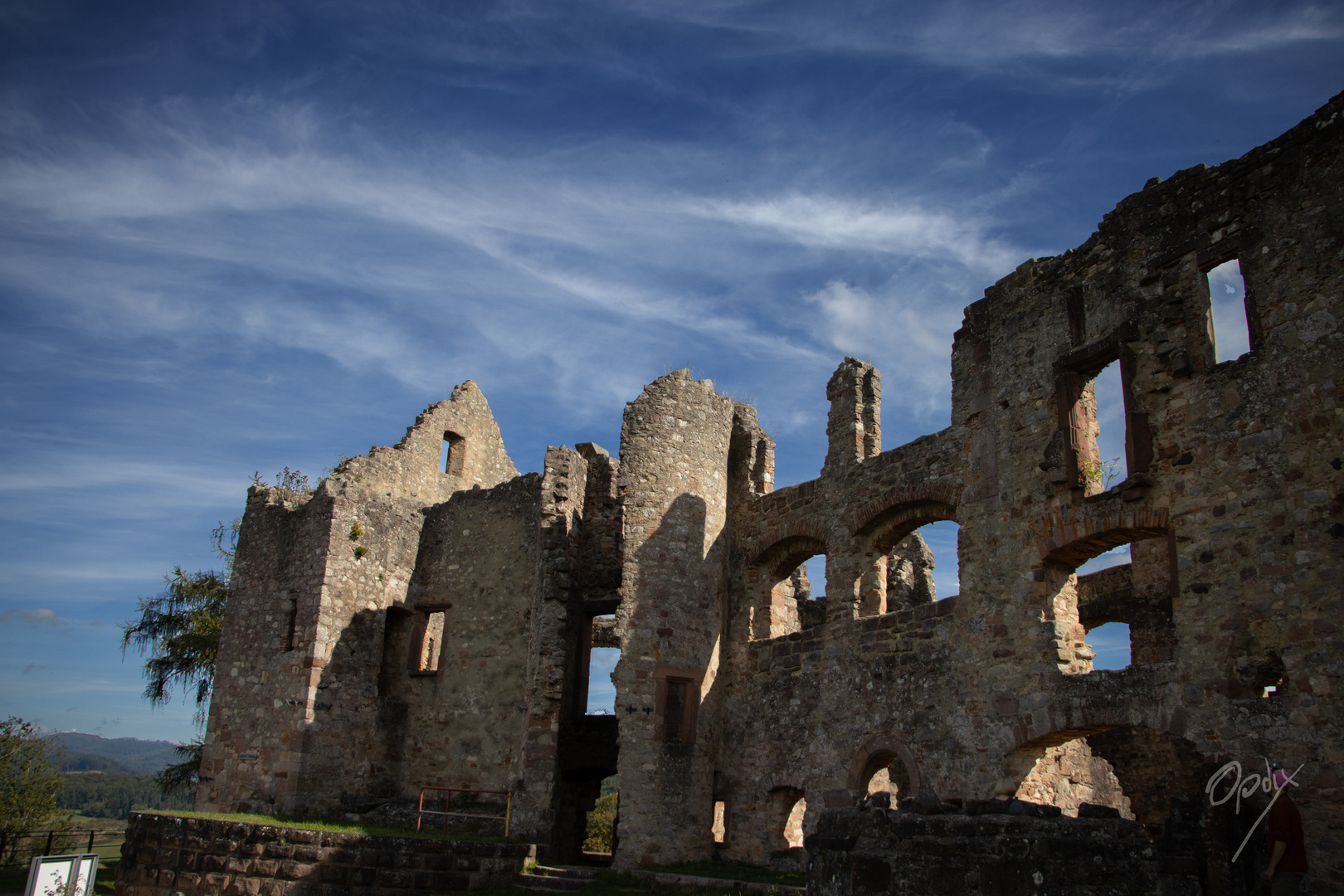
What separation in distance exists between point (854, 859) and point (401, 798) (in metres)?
13.7

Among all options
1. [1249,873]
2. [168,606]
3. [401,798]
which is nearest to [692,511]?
[401,798]

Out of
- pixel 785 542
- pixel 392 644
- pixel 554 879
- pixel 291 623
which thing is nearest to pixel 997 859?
pixel 554 879

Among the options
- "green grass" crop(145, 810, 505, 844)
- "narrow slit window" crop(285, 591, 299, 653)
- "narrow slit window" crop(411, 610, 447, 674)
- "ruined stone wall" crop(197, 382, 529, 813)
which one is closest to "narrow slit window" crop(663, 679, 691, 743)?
"green grass" crop(145, 810, 505, 844)

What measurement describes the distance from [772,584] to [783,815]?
3.94 m

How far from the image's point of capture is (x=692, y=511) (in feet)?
58.3

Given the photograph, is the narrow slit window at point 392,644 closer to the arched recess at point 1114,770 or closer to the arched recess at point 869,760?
the arched recess at point 869,760

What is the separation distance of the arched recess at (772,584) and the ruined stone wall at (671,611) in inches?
22.4

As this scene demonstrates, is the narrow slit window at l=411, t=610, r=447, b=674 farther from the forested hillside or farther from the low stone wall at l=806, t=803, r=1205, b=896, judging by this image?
the forested hillside

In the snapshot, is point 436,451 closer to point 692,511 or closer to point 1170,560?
point 692,511

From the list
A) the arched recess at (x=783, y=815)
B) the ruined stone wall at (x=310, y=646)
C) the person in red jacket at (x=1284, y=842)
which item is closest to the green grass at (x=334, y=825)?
the ruined stone wall at (x=310, y=646)

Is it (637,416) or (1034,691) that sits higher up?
(637,416)

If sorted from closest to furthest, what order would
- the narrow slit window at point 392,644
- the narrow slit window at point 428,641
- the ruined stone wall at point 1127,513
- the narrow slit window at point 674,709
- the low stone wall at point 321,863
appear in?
the ruined stone wall at point 1127,513
the low stone wall at point 321,863
the narrow slit window at point 674,709
the narrow slit window at point 392,644
the narrow slit window at point 428,641

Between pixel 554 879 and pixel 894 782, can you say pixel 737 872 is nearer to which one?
pixel 554 879

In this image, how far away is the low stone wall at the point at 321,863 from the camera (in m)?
14.5
